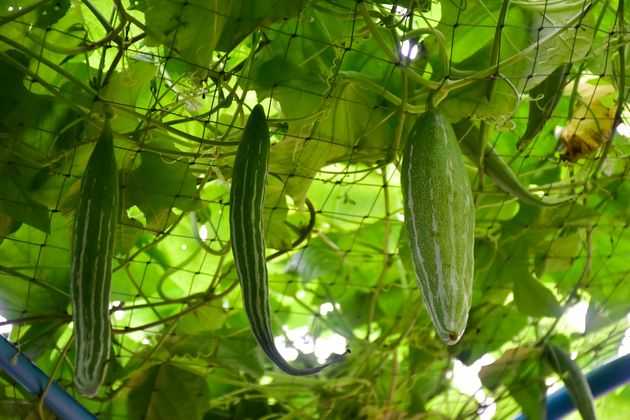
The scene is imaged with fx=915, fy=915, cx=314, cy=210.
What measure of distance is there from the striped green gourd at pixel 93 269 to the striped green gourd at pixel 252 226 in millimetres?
79

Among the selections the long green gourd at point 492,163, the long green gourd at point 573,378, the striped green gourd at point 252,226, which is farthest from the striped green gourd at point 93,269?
the long green gourd at point 573,378

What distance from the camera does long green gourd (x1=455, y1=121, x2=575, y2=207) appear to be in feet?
2.64

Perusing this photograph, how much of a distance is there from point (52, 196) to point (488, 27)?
0.40 m

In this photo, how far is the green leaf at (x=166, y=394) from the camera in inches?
37.7

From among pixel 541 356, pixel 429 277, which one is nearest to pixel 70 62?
pixel 429 277

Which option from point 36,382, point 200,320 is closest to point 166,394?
point 200,320

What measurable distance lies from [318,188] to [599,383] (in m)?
0.39

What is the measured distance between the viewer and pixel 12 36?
733mm

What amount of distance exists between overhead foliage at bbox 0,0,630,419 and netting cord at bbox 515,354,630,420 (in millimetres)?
22

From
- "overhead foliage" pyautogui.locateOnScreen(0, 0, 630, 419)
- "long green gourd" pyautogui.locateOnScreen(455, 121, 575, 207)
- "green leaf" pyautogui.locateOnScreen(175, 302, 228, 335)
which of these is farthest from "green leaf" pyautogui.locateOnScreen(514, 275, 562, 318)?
"green leaf" pyautogui.locateOnScreen(175, 302, 228, 335)

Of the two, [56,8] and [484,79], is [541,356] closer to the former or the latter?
[484,79]

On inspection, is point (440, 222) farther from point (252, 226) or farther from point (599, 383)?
point (599, 383)

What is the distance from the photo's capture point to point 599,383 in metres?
1.04

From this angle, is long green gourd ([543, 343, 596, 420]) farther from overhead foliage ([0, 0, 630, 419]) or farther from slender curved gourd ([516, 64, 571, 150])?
slender curved gourd ([516, 64, 571, 150])
